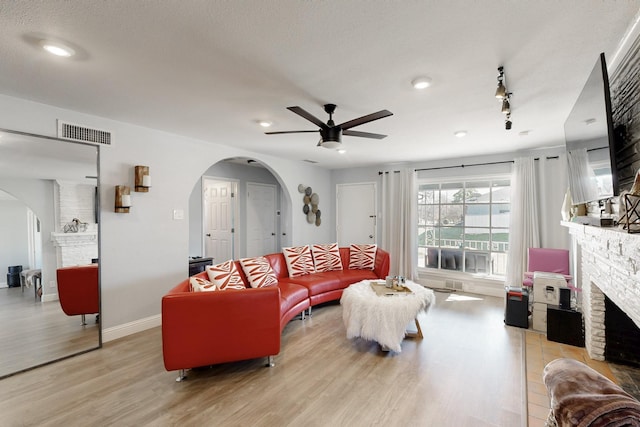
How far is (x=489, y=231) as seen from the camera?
4973 mm

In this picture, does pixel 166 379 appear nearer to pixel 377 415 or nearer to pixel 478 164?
pixel 377 415

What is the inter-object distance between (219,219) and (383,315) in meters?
4.36

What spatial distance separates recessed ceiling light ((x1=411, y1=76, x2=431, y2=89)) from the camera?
2.12 meters

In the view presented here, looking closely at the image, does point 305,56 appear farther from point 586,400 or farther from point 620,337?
point 620,337

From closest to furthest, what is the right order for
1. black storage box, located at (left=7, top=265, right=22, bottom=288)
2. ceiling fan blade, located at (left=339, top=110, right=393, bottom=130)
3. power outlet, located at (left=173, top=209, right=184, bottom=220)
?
ceiling fan blade, located at (left=339, top=110, right=393, bottom=130), black storage box, located at (left=7, top=265, right=22, bottom=288), power outlet, located at (left=173, top=209, right=184, bottom=220)

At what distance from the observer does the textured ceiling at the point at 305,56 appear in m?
1.43

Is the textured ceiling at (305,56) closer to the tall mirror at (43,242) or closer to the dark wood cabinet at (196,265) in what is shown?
the tall mirror at (43,242)

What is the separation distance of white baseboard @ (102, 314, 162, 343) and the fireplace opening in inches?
183

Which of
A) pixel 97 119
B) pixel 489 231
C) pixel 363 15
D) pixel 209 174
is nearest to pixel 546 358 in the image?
pixel 489 231

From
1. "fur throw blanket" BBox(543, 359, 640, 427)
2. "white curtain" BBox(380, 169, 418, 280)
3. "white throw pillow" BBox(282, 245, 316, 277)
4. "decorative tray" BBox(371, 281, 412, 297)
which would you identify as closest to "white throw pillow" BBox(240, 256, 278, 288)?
"white throw pillow" BBox(282, 245, 316, 277)

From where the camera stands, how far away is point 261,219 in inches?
253

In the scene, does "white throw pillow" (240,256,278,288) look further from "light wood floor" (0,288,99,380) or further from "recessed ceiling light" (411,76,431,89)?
"recessed ceiling light" (411,76,431,89)

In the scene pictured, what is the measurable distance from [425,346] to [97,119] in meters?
4.18

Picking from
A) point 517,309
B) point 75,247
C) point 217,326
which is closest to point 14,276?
point 75,247
